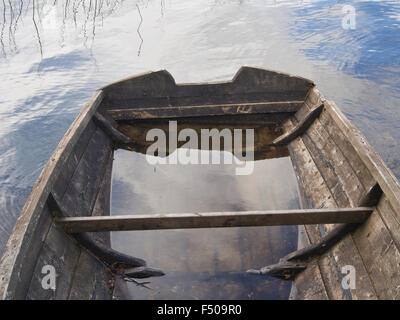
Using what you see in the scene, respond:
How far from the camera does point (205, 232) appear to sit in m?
3.32

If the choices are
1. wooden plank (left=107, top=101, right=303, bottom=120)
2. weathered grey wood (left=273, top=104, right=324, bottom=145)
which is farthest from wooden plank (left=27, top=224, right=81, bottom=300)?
weathered grey wood (left=273, top=104, right=324, bottom=145)

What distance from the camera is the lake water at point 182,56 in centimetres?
669

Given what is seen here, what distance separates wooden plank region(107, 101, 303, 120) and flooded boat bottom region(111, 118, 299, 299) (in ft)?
1.91

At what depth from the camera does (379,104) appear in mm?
7176

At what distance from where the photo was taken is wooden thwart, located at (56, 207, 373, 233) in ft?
7.90

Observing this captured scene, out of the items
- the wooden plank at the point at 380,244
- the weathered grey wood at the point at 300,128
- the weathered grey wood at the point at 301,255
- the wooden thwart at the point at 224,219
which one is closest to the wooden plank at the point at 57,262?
the wooden thwart at the point at 224,219

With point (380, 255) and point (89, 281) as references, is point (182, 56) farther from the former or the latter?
point (380, 255)

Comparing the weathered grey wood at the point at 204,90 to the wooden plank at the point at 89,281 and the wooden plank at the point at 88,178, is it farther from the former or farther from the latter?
the wooden plank at the point at 89,281

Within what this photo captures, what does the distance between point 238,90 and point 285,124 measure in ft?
2.94

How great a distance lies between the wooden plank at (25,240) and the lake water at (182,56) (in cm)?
254
